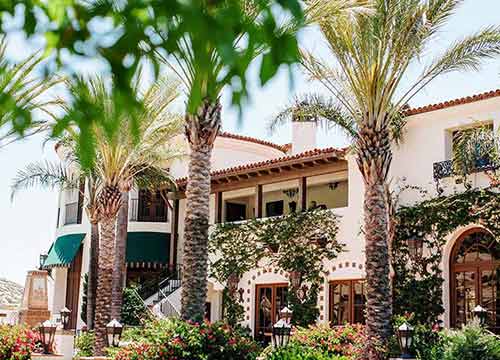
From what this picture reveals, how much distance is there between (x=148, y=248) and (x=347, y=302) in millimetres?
10821

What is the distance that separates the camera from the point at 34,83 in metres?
16.1

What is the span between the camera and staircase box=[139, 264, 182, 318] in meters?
29.7

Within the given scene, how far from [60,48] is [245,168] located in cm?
2708

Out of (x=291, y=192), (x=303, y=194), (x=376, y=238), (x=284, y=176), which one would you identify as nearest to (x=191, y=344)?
(x=376, y=238)

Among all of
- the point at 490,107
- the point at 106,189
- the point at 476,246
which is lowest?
the point at 476,246

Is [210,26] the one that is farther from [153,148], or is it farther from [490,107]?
[153,148]

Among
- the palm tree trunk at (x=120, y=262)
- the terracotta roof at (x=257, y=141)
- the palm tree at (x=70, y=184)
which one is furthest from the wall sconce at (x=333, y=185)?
the palm tree at (x=70, y=184)

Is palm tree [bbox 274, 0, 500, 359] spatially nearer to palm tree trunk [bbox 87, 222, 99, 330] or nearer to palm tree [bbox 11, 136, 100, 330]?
palm tree [bbox 11, 136, 100, 330]

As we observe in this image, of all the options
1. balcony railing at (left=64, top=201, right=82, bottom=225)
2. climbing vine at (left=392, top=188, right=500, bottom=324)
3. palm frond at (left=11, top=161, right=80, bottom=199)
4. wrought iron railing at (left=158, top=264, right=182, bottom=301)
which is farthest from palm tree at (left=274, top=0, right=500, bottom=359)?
balcony railing at (left=64, top=201, right=82, bottom=225)

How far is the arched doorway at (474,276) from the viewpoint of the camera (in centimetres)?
2184

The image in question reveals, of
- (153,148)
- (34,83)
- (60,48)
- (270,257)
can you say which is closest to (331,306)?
(270,257)

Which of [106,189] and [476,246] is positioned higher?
[106,189]

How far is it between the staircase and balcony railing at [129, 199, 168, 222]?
3069mm

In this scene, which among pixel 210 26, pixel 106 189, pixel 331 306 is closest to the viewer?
pixel 210 26
